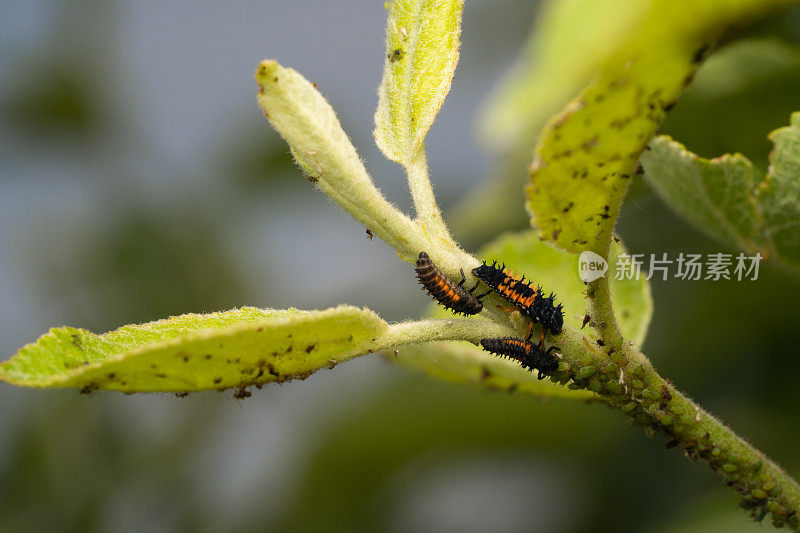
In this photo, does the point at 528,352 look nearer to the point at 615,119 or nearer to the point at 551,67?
the point at 615,119

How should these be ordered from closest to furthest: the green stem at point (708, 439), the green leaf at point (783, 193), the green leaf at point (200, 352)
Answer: the green leaf at point (200, 352), the green stem at point (708, 439), the green leaf at point (783, 193)

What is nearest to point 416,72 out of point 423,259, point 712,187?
point 423,259

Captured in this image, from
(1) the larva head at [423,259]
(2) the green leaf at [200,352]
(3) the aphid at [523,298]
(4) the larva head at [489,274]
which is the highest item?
(1) the larva head at [423,259]

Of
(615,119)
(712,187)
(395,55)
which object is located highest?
(395,55)

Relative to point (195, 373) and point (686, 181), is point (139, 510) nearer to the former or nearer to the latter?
point (195, 373)

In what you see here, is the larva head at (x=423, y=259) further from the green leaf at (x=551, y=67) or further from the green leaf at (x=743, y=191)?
the green leaf at (x=743, y=191)

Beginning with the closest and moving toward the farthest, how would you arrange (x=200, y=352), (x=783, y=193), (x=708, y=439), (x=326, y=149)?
(x=200, y=352)
(x=326, y=149)
(x=708, y=439)
(x=783, y=193)

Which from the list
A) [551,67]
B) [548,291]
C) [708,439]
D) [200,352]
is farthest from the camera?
[551,67]

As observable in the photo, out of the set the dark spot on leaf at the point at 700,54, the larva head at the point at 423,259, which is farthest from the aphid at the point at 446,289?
the dark spot on leaf at the point at 700,54
